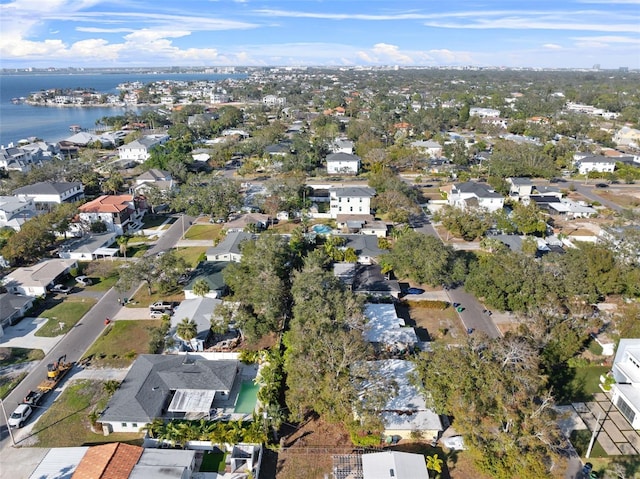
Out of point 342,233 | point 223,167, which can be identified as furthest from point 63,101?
point 342,233

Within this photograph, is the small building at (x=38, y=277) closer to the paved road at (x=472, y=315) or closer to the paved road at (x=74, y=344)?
the paved road at (x=74, y=344)

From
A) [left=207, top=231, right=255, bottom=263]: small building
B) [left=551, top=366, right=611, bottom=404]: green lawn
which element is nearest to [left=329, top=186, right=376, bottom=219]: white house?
[left=207, top=231, right=255, bottom=263]: small building

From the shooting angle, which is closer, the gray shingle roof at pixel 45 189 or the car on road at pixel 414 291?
the car on road at pixel 414 291

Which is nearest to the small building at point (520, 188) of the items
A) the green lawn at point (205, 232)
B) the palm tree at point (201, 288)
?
the green lawn at point (205, 232)

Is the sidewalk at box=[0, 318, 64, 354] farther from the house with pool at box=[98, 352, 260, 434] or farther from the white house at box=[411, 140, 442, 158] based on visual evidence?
the white house at box=[411, 140, 442, 158]

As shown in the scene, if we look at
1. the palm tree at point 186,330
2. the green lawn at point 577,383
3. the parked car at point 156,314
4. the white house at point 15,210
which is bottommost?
the green lawn at point 577,383

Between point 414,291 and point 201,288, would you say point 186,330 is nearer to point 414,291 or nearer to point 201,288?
point 201,288

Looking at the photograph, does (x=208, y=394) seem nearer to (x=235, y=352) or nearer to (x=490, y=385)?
(x=235, y=352)
